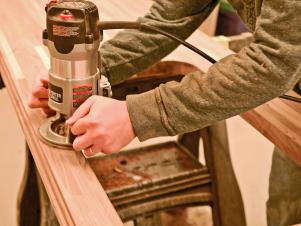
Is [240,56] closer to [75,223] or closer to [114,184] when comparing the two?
[75,223]

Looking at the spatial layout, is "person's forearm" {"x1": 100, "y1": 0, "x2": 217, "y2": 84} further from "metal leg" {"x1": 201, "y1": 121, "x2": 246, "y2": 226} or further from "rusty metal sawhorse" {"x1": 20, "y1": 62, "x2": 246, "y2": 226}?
"metal leg" {"x1": 201, "y1": 121, "x2": 246, "y2": 226}

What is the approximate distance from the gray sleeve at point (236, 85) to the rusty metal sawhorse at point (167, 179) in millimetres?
540

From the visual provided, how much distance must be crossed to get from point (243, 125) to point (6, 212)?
1330 millimetres

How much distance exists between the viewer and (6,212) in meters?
1.90

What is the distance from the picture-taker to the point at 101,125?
0.79m

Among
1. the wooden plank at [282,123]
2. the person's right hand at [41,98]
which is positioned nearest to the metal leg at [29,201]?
the person's right hand at [41,98]

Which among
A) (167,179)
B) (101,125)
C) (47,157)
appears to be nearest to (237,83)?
(101,125)

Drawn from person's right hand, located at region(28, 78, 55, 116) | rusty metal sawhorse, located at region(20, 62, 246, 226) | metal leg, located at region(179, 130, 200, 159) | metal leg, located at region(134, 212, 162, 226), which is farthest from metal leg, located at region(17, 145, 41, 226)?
metal leg, located at region(179, 130, 200, 159)

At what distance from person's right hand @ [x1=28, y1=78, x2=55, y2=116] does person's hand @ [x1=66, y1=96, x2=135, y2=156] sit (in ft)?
0.57

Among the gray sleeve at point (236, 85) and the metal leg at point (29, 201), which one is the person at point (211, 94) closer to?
the gray sleeve at point (236, 85)

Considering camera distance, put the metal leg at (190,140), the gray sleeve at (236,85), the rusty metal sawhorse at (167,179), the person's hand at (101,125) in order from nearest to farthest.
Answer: the gray sleeve at (236,85), the person's hand at (101,125), the rusty metal sawhorse at (167,179), the metal leg at (190,140)

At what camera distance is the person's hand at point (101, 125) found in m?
0.79

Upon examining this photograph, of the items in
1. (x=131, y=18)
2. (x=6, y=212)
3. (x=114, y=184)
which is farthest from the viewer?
(x=6, y=212)

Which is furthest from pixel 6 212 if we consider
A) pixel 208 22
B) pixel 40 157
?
pixel 208 22
